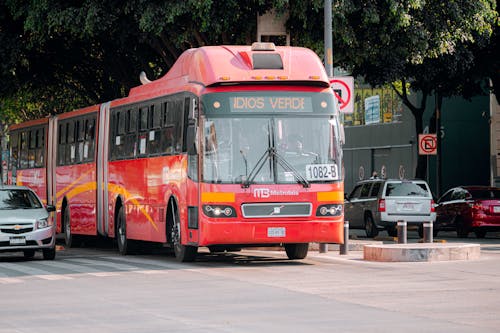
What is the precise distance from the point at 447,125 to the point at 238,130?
40492 mm

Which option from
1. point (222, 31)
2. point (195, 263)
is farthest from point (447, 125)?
point (195, 263)

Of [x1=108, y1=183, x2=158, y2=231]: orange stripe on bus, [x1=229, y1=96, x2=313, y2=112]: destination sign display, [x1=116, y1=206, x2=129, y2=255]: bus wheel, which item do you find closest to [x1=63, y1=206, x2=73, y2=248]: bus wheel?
[x1=108, y1=183, x2=158, y2=231]: orange stripe on bus

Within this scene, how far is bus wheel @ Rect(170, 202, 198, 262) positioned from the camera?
22719 mm

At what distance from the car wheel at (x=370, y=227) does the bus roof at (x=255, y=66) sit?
14.9 metres

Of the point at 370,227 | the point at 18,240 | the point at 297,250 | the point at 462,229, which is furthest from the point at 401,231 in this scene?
the point at 462,229

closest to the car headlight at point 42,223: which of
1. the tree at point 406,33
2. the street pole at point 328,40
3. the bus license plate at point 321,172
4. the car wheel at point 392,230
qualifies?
the bus license plate at point 321,172

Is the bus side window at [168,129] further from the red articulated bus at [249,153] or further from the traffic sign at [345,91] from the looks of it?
the traffic sign at [345,91]

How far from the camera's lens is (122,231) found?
26891 mm

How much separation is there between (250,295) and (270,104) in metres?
6.18

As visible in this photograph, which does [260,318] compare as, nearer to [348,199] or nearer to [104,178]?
[104,178]

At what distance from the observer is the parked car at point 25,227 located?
24125 mm

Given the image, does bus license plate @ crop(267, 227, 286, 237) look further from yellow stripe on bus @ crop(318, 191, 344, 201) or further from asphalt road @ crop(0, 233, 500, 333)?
yellow stripe on bus @ crop(318, 191, 344, 201)

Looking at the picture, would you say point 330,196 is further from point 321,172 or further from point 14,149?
point 14,149

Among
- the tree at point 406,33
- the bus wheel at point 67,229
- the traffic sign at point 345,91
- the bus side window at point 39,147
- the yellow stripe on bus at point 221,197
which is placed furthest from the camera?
the bus side window at point 39,147
